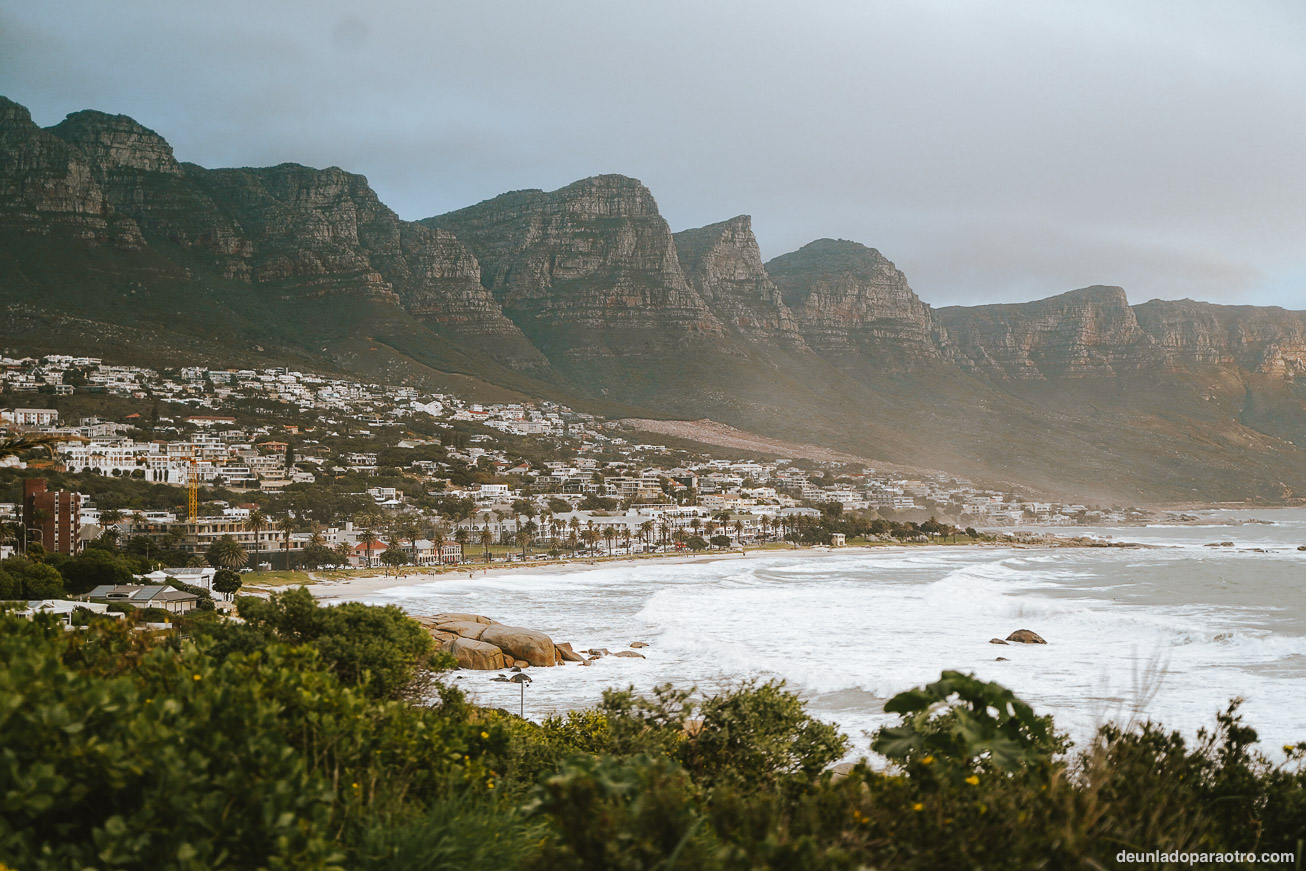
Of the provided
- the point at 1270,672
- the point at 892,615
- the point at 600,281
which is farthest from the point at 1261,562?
the point at 600,281

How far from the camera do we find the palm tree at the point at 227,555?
5541 centimetres

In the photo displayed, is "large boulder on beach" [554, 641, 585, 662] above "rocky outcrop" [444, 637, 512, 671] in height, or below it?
below

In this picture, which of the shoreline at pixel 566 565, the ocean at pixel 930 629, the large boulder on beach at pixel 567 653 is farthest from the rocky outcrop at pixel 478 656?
the shoreline at pixel 566 565

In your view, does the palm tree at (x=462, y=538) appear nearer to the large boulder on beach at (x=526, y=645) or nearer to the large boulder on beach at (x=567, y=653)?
the large boulder on beach at (x=567, y=653)

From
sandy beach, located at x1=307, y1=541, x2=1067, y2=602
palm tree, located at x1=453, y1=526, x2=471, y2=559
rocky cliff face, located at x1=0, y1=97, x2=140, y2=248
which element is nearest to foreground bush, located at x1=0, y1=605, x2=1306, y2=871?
sandy beach, located at x1=307, y1=541, x2=1067, y2=602

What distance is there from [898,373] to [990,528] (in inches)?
2997

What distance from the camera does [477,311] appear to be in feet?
530

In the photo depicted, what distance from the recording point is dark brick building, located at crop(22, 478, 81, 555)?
148 feet

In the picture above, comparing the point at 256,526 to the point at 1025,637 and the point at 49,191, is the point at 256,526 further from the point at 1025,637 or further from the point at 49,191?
the point at 49,191

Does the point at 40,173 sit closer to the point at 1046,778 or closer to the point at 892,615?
the point at 892,615

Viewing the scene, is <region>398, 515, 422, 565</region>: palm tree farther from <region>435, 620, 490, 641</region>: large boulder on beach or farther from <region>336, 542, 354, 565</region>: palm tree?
<region>435, 620, 490, 641</region>: large boulder on beach

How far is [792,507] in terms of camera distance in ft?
363

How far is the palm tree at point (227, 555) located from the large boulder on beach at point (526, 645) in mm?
33871

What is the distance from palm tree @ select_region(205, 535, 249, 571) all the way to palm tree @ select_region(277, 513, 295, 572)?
14.1 ft
